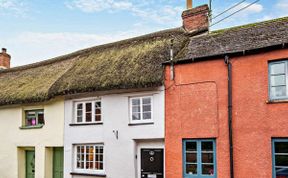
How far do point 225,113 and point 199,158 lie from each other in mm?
1942

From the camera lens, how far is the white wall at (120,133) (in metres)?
13.4

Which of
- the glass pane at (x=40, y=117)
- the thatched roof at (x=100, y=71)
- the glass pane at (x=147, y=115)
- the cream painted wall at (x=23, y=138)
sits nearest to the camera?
the glass pane at (x=147, y=115)

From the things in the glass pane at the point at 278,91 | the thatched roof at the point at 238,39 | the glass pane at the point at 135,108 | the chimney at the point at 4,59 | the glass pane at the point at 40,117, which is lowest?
the glass pane at the point at 40,117

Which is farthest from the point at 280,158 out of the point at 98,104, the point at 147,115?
the point at 98,104

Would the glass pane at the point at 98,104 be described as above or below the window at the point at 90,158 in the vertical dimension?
above

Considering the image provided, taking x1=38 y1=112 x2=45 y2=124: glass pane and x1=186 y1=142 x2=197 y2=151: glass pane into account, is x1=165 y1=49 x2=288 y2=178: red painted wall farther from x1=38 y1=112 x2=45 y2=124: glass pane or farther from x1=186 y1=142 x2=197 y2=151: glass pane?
x1=38 y1=112 x2=45 y2=124: glass pane

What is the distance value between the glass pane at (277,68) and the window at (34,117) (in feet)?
37.7

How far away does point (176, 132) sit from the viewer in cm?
1280

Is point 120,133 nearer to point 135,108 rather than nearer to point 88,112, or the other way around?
point 135,108

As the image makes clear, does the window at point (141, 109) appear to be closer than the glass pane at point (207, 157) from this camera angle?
No

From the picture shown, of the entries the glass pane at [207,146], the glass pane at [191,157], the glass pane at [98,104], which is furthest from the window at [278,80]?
the glass pane at [98,104]

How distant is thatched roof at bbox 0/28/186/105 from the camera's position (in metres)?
13.9

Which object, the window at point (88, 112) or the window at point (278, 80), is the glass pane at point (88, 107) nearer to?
the window at point (88, 112)

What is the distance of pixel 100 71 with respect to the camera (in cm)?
1546
